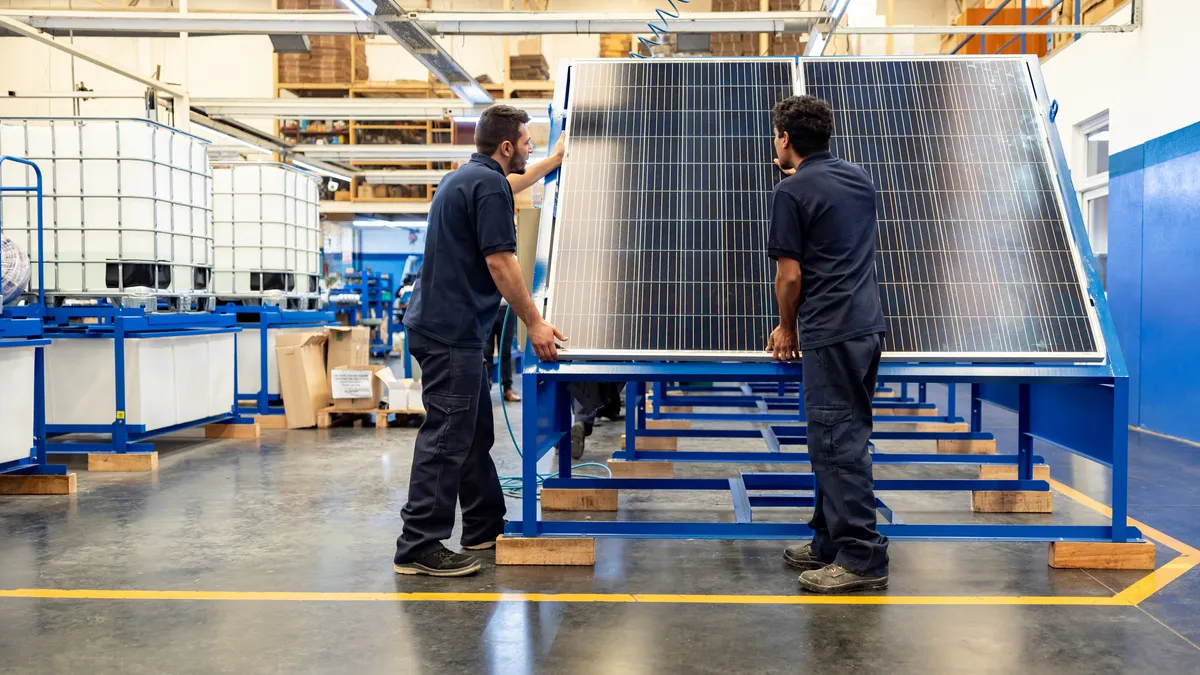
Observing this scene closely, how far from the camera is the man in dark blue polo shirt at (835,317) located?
12.7 feet

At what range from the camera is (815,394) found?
393 centimetres

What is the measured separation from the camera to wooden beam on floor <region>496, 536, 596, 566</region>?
4402 millimetres

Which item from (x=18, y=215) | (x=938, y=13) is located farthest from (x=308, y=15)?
(x=938, y=13)

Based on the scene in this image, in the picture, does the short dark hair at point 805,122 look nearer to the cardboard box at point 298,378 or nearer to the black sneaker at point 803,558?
the black sneaker at point 803,558

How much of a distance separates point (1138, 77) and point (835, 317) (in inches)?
296

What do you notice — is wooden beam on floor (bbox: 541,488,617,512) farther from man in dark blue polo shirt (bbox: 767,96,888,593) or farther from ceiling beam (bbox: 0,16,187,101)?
ceiling beam (bbox: 0,16,187,101)

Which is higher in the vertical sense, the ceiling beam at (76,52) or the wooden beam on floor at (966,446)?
the ceiling beam at (76,52)

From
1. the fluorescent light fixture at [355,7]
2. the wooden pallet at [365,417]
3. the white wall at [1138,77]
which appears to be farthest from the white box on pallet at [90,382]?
the white wall at [1138,77]

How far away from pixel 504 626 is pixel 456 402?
106 centimetres

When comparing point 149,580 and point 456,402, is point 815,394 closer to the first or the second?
point 456,402

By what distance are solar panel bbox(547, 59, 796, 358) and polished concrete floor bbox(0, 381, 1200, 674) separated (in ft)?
3.73

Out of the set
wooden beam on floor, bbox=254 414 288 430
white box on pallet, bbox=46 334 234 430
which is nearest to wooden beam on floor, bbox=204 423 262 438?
wooden beam on floor, bbox=254 414 288 430

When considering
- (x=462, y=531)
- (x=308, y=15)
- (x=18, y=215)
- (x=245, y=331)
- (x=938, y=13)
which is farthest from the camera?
(x=938, y=13)

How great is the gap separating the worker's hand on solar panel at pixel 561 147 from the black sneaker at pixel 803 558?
233 centimetres
